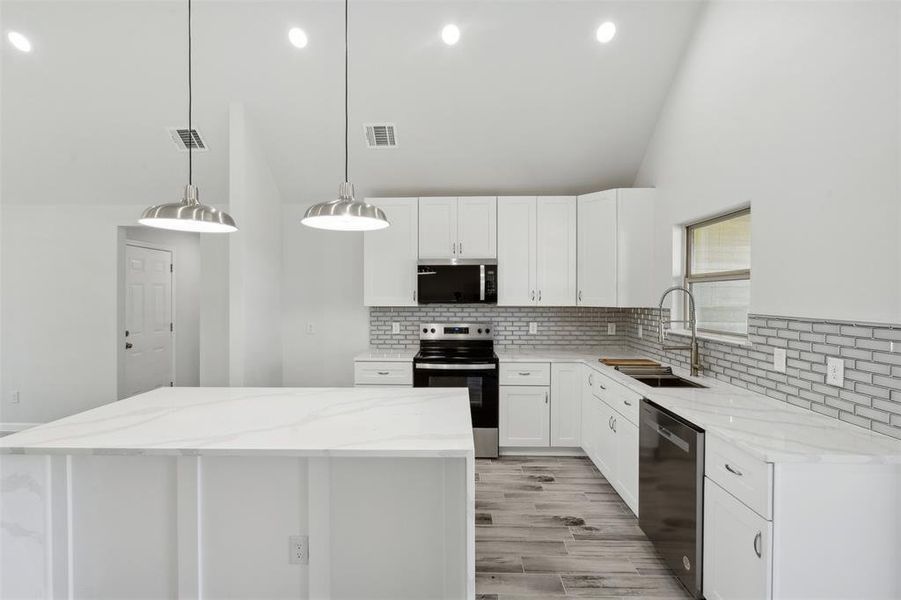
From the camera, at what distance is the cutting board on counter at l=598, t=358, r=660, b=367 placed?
341cm

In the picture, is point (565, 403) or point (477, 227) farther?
point (477, 227)

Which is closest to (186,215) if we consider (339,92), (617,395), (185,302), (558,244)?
Result: (339,92)

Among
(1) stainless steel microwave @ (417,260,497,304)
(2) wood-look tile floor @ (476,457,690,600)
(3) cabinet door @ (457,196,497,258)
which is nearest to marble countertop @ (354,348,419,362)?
(1) stainless steel microwave @ (417,260,497,304)

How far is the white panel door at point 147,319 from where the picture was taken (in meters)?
4.92

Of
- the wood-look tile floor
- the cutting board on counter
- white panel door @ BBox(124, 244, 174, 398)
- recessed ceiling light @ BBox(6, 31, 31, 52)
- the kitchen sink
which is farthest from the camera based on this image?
white panel door @ BBox(124, 244, 174, 398)

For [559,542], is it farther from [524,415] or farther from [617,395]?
[524,415]

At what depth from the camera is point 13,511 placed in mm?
1804

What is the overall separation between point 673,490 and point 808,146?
5.78 feet

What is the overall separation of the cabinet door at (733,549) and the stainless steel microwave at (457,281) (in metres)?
2.52

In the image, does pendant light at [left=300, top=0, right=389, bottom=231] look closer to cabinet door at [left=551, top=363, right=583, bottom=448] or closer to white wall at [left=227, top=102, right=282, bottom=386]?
white wall at [left=227, top=102, right=282, bottom=386]

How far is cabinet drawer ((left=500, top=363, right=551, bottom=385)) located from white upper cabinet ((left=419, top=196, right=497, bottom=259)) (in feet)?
3.53

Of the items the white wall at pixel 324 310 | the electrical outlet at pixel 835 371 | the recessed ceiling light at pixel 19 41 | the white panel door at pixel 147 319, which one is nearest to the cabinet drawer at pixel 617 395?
the electrical outlet at pixel 835 371

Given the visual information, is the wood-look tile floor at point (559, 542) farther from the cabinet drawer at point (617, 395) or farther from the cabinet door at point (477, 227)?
the cabinet door at point (477, 227)

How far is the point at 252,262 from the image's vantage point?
387 centimetres
